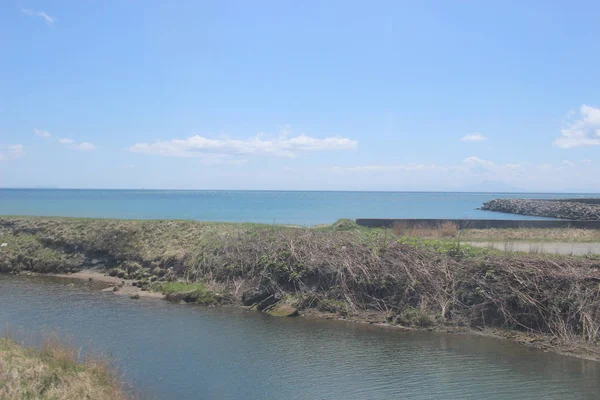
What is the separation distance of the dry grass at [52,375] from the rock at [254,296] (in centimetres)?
961

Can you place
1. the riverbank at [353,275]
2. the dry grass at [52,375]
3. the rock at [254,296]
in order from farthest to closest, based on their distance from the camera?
1. the rock at [254,296]
2. the riverbank at [353,275]
3. the dry grass at [52,375]

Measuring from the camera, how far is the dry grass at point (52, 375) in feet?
31.8

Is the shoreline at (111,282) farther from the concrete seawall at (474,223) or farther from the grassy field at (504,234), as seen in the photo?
the concrete seawall at (474,223)

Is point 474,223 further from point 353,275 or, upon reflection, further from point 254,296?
point 254,296

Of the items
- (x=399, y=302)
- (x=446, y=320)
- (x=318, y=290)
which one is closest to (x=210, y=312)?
(x=318, y=290)

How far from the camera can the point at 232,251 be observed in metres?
24.8

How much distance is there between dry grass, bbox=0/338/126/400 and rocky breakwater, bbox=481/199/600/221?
6132 cm

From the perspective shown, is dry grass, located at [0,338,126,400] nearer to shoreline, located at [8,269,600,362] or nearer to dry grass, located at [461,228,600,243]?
shoreline, located at [8,269,600,362]

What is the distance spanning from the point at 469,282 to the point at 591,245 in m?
11.6

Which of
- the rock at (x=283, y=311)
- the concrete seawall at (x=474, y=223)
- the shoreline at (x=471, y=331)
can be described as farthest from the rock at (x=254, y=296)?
the concrete seawall at (x=474, y=223)

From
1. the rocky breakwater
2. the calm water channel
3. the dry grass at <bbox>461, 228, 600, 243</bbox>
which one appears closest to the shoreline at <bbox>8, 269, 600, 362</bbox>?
the calm water channel

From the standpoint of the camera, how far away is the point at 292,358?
14.5m

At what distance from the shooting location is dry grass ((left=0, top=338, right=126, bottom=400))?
381 inches

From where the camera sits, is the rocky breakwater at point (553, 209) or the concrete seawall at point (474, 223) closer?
the concrete seawall at point (474, 223)
